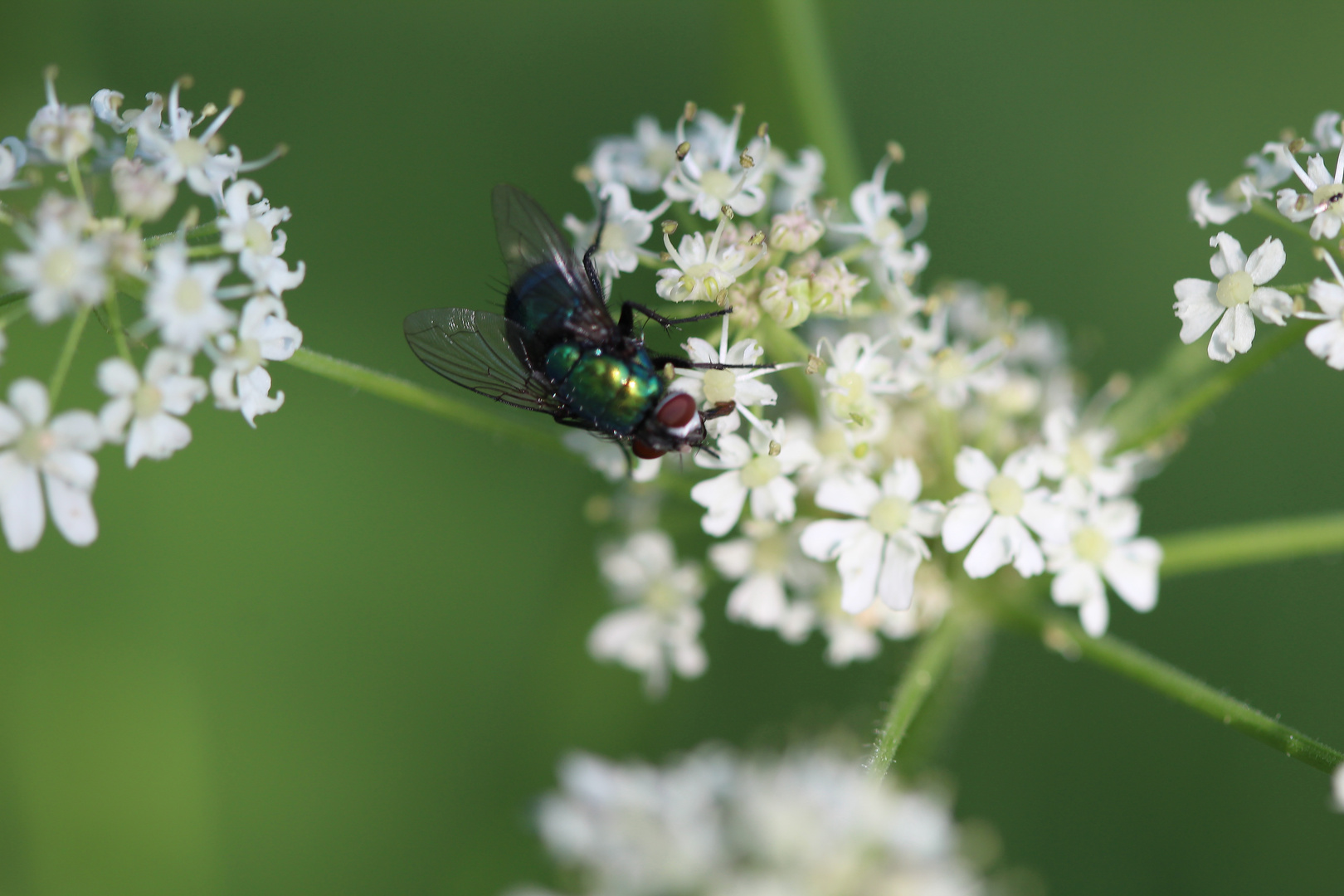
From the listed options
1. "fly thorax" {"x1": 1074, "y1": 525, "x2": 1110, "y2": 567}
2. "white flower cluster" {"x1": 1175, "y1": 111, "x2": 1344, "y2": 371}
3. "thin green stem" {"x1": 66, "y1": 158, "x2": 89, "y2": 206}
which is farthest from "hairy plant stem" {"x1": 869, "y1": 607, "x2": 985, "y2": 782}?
"thin green stem" {"x1": 66, "y1": 158, "x2": 89, "y2": 206}

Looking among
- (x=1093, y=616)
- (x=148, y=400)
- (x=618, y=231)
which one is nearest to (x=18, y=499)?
(x=148, y=400)

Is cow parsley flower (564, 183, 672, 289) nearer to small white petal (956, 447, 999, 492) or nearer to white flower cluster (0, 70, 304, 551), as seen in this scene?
white flower cluster (0, 70, 304, 551)

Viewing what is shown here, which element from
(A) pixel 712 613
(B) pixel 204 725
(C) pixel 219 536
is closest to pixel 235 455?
(C) pixel 219 536

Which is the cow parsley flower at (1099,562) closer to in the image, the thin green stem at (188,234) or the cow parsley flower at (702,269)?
the cow parsley flower at (702,269)

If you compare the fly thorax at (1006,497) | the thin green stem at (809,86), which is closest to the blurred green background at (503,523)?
the thin green stem at (809,86)

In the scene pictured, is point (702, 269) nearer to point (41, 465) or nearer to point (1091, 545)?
point (1091, 545)

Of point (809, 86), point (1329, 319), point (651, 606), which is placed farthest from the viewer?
point (651, 606)
